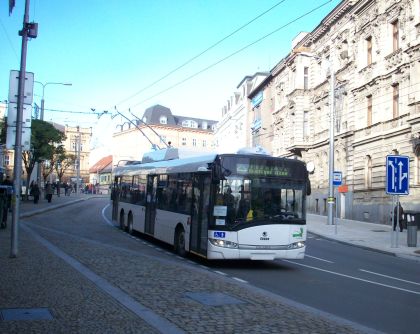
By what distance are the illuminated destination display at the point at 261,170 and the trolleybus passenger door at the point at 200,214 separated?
36.2 inches

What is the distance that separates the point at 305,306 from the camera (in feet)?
26.3

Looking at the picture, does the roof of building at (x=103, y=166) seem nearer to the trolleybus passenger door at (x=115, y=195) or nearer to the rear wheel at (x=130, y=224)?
the trolleybus passenger door at (x=115, y=195)

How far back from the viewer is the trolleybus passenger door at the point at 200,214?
499 inches

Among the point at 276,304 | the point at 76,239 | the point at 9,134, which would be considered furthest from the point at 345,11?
the point at 276,304

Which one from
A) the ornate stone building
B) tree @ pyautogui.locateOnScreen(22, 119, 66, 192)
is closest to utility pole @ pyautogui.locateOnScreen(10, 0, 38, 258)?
the ornate stone building

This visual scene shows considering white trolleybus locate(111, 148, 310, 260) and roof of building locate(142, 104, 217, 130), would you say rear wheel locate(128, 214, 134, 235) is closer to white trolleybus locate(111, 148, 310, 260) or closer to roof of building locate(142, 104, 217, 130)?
white trolleybus locate(111, 148, 310, 260)

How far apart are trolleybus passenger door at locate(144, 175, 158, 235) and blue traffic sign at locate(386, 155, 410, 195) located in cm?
852

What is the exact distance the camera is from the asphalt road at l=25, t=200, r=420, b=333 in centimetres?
799

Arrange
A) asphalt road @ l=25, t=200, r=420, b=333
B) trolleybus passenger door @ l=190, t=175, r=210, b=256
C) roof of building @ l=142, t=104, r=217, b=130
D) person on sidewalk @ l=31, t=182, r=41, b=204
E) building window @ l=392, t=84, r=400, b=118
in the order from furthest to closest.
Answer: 1. roof of building @ l=142, t=104, r=217, b=130
2. person on sidewalk @ l=31, t=182, r=41, b=204
3. building window @ l=392, t=84, r=400, b=118
4. trolleybus passenger door @ l=190, t=175, r=210, b=256
5. asphalt road @ l=25, t=200, r=420, b=333

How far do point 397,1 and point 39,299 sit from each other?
29.5 metres

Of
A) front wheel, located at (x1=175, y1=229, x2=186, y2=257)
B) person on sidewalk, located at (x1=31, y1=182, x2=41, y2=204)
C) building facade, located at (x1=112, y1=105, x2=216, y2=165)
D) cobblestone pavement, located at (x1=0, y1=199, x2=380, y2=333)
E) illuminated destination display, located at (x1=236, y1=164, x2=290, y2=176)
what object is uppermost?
building facade, located at (x1=112, y1=105, x2=216, y2=165)

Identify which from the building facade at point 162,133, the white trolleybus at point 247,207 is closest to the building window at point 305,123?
the white trolleybus at point 247,207

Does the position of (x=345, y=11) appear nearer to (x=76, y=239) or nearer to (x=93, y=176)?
(x=76, y=239)

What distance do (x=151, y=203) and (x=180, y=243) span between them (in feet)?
11.1
